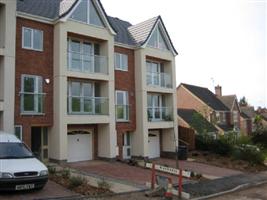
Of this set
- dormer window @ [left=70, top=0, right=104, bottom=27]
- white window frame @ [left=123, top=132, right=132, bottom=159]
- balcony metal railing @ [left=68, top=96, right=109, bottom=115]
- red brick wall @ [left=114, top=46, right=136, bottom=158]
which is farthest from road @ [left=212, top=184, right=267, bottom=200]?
dormer window @ [left=70, top=0, right=104, bottom=27]

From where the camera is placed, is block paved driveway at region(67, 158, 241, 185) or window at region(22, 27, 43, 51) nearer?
block paved driveway at region(67, 158, 241, 185)

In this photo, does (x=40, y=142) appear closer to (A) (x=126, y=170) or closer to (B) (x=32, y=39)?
(A) (x=126, y=170)

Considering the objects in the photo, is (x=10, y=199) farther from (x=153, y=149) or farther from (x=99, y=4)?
(x=153, y=149)

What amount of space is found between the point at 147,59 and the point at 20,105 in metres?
11.1

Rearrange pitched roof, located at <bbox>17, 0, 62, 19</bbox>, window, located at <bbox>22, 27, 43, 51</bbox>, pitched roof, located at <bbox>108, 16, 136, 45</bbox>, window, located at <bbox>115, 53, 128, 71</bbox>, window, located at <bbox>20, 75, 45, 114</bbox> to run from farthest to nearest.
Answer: pitched roof, located at <bbox>108, 16, 136, 45</bbox>, window, located at <bbox>115, 53, 128, 71</bbox>, pitched roof, located at <bbox>17, 0, 62, 19</bbox>, window, located at <bbox>22, 27, 43, 51</bbox>, window, located at <bbox>20, 75, 45, 114</bbox>

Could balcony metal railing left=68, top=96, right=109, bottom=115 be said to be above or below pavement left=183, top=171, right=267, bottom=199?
above

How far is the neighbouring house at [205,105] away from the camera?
148 ft

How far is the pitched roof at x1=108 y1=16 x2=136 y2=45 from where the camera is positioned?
24.8 metres

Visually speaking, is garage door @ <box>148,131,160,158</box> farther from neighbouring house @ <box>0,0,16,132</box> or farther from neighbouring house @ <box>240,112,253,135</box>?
neighbouring house @ <box>240,112,253,135</box>

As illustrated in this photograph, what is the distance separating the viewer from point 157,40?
26656mm

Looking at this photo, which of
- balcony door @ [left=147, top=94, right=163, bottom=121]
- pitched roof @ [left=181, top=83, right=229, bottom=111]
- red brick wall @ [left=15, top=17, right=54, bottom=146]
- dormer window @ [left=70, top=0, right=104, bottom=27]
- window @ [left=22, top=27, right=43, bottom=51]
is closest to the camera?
red brick wall @ [left=15, top=17, right=54, bottom=146]

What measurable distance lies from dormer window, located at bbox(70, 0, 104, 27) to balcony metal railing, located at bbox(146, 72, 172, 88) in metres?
5.65

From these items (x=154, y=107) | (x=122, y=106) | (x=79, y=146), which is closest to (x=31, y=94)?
(x=79, y=146)

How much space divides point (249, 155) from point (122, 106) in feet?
30.9
